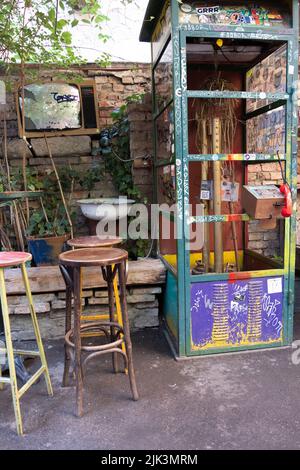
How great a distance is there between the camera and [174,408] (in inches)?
84.6

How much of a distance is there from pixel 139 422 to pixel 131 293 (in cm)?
131

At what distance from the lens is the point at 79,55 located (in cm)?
409

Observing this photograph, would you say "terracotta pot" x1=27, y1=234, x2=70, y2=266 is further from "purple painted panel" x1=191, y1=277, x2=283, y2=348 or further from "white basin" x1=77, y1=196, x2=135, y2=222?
"purple painted panel" x1=191, y1=277, x2=283, y2=348

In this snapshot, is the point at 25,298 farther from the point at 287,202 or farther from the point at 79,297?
the point at 287,202

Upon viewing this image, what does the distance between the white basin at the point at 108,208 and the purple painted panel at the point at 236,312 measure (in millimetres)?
1205

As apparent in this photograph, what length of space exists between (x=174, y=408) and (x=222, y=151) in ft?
7.55

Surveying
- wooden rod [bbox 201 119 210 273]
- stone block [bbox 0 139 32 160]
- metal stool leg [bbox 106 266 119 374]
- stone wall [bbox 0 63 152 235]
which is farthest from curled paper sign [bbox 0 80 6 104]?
metal stool leg [bbox 106 266 119 374]

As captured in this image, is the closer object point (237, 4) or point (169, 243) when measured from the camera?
point (237, 4)

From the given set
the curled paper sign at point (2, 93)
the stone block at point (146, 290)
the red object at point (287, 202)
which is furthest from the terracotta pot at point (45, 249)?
the red object at point (287, 202)

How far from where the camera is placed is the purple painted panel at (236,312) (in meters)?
2.72

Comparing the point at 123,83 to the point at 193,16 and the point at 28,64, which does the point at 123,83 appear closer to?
the point at 28,64

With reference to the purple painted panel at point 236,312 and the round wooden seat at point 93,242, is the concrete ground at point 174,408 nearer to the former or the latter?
the purple painted panel at point 236,312

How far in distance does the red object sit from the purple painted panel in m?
0.52
